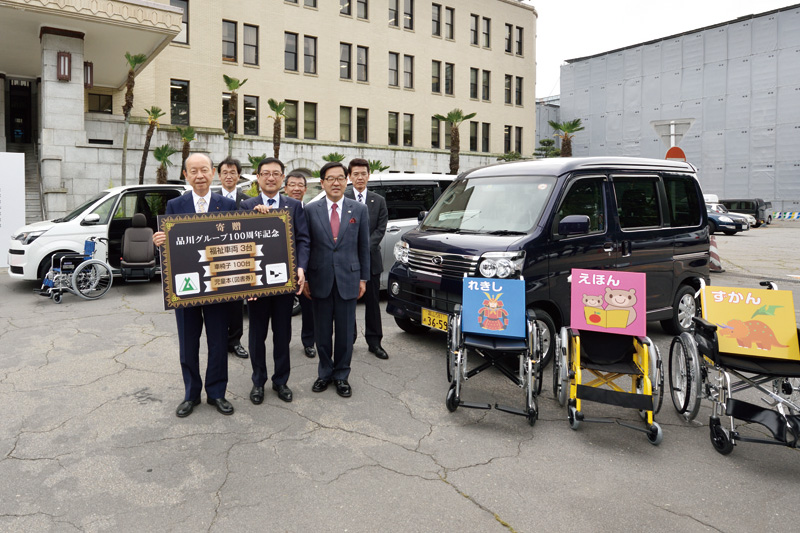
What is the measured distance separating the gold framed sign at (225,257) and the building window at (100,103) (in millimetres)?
25974

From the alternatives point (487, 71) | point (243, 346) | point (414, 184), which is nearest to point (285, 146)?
point (487, 71)

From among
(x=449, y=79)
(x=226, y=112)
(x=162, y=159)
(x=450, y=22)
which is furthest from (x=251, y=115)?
(x=450, y=22)

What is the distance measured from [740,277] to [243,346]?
1170cm

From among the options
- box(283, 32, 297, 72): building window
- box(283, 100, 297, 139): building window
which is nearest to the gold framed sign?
box(283, 100, 297, 139): building window

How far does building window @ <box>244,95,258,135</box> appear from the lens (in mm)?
30750

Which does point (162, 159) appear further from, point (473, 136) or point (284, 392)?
point (473, 136)

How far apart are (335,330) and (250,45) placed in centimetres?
2944

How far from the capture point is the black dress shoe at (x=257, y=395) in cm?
478

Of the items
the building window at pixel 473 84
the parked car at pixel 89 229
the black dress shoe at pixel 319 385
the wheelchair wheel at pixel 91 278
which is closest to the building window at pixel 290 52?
the building window at pixel 473 84

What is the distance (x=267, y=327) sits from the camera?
4.79 metres

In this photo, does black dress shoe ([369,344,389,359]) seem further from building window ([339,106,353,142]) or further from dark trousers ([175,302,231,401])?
building window ([339,106,353,142])

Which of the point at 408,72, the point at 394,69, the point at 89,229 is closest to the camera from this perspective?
the point at 89,229

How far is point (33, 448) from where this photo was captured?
390 centimetres

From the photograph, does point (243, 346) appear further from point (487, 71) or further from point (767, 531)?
point (487, 71)
